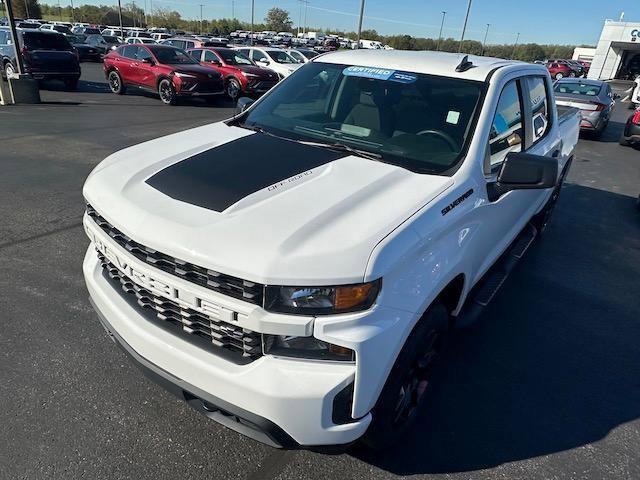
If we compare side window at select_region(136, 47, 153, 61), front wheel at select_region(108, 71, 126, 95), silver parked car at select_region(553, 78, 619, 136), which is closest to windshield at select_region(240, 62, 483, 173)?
silver parked car at select_region(553, 78, 619, 136)

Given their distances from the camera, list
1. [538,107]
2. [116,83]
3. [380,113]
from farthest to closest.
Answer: [116,83] → [538,107] → [380,113]

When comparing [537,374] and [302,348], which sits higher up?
[302,348]

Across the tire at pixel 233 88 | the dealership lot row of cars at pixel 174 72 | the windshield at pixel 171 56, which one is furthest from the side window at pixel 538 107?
the tire at pixel 233 88

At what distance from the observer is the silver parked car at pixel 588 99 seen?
12.3 m

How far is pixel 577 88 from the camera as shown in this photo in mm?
13234

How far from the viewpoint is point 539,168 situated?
236 cm

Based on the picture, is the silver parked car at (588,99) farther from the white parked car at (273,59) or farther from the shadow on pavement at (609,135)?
the white parked car at (273,59)

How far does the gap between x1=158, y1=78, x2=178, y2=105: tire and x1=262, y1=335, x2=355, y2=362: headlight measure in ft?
46.1

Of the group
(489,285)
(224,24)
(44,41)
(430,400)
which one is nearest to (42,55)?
(44,41)

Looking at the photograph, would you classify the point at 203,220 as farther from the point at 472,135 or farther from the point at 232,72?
the point at 232,72

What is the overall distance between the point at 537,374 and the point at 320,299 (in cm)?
213

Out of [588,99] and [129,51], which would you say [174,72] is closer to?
[129,51]

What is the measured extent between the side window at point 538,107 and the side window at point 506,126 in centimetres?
42

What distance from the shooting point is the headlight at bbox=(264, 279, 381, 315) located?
1.69 m
